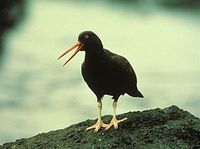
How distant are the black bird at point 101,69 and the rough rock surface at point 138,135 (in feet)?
0.89

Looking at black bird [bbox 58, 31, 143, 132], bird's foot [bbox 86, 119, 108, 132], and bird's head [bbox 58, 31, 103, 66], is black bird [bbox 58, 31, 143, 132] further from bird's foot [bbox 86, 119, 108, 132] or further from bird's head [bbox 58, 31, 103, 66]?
bird's foot [bbox 86, 119, 108, 132]

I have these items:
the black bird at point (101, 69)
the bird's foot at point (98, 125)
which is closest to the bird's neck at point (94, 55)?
the black bird at point (101, 69)

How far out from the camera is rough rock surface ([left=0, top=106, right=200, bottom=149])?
7.13 metres

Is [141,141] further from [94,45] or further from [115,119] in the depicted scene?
[94,45]

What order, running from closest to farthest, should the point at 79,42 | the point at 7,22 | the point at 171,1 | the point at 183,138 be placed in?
the point at 79,42 < the point at 183,138 < the point at 7,22 < the point at 171,1

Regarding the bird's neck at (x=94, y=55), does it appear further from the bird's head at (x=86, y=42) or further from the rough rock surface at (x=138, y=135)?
the rough rock surface at (x=138, y=135)

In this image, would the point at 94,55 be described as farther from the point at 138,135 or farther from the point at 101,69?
the point at 138,135

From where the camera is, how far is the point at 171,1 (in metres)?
37.1

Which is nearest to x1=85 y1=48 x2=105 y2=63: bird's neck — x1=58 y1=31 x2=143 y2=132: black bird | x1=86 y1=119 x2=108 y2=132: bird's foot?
x1=58 y1=31 x2=143 y2=132: black bird

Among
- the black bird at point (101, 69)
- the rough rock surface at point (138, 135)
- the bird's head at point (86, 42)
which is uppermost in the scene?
the bird's head at point (86, 42)

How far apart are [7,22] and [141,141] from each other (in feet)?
79.7

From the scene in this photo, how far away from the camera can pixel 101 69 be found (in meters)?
7.01

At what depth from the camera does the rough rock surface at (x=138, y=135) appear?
23.4 ft

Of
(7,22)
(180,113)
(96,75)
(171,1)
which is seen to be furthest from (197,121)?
(171,1)
